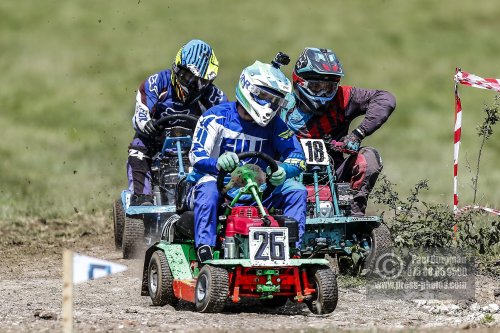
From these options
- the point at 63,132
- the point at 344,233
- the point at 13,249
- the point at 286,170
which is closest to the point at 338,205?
the point at 344,233

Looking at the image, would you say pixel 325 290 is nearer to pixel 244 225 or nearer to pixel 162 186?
pixel 244 225

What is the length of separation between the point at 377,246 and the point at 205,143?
240 centimetres

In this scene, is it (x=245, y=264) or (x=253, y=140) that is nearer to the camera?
(x=245, y=264)

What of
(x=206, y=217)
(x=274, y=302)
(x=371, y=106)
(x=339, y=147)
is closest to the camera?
(x=206, y=217)

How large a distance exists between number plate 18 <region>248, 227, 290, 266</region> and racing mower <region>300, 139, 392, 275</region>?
2162 millimetres

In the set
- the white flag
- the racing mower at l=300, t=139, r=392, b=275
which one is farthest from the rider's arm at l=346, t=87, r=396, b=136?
the white flag

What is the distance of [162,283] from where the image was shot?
10.2 m

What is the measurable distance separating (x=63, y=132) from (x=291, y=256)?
22.8 meters

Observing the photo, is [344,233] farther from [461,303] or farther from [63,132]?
[63,132]

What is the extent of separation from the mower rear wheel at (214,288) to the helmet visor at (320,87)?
143 inches

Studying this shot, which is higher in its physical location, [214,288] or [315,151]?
[315,151]

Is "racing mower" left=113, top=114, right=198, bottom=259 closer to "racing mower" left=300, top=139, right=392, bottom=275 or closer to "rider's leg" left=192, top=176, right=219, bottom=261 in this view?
"racing mower" left=300, top=139, right=392, bottom=275

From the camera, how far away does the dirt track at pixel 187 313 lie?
29.6 feet

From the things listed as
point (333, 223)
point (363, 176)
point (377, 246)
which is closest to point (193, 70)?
point (363, 176)
